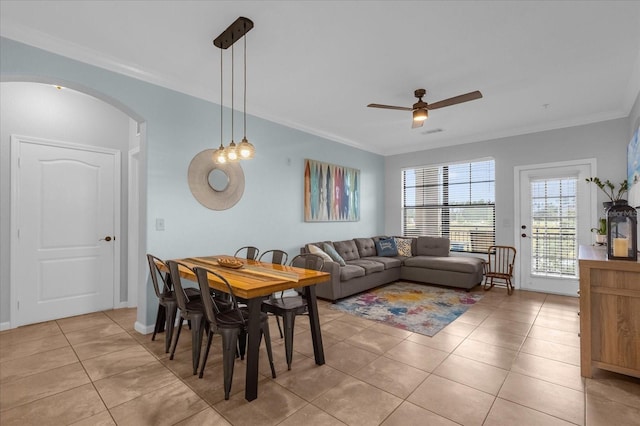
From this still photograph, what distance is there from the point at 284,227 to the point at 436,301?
2.59 meters

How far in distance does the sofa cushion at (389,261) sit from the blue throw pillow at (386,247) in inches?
8.0

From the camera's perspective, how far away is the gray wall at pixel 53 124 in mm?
3439

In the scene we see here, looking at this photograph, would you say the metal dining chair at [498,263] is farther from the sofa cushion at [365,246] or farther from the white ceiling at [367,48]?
the white ceiling at [367,48]

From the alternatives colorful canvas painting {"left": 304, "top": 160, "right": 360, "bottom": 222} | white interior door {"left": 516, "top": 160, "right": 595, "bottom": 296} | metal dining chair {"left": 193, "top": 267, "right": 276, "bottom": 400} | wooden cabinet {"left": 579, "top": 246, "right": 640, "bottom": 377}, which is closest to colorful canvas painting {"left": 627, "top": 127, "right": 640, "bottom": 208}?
white interior door {"left": 516, "top": 160, "right": 595, "bottom": 296}

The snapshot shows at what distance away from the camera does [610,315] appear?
244 centimetres

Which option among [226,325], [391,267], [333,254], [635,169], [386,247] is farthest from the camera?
[386,247]

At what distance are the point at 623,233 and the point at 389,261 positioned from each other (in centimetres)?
357

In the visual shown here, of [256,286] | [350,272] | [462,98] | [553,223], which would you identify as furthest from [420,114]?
[553,223]

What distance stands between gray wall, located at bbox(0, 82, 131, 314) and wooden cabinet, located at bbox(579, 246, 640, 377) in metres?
5.24

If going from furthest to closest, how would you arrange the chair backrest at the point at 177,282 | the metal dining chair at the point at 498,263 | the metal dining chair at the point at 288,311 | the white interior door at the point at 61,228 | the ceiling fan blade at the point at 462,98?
the metal dining chair at the point at 498,263, the white interior door at the point at 61,228, the ceiling fan blade at the point at 462,98, the metal dining chair at the point at 288,311, the chair backrest at the point at 177,282

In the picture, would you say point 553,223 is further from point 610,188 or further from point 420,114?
point 420,114

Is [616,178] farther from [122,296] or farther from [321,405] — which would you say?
[122,296]

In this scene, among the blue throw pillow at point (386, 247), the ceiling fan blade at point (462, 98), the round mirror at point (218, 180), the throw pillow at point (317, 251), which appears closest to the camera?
the ceiling fan blade at point (462, 98)

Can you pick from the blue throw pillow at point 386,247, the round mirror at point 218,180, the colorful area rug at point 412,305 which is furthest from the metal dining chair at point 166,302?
the blue throw pillow at point 386,247
